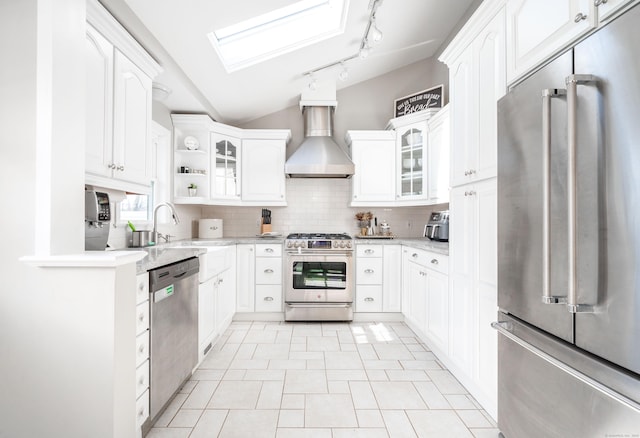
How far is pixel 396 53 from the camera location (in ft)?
12.5

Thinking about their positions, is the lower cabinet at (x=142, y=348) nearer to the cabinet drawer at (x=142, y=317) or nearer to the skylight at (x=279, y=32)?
the cabinet drawer at (x=142, y=317)

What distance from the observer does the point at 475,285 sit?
1.92 metres

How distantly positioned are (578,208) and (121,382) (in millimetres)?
1780

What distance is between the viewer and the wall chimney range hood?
3.69 meters

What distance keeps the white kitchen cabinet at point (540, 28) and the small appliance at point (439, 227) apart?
5.71ft

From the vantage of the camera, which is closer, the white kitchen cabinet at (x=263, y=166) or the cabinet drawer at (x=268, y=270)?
the cabinet drawer at (x=268, y=270)

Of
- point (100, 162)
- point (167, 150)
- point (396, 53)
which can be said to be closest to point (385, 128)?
point (396, 53)

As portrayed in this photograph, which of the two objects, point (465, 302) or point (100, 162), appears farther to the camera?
point (465, 302)

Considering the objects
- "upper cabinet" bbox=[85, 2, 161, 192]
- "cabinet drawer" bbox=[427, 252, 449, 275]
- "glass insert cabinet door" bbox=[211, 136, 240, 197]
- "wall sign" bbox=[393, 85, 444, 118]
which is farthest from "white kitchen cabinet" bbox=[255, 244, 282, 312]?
"wall sign" bbox=[393, 85, 444, 118]

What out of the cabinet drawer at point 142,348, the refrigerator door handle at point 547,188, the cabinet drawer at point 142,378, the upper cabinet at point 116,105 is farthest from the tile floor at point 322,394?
the upper cabinet at point 116,105

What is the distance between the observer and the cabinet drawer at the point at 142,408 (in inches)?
60.3

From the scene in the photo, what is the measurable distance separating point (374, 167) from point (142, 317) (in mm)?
3013

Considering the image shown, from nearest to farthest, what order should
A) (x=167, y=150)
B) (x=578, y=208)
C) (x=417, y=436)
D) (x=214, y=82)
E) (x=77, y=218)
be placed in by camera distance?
(x=578, y=208) < (x=77, y=218) < (x=417, y=436) < (x=214, y=82) < (x=167, y=150)

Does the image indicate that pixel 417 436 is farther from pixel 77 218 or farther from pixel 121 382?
pixel 77 218
